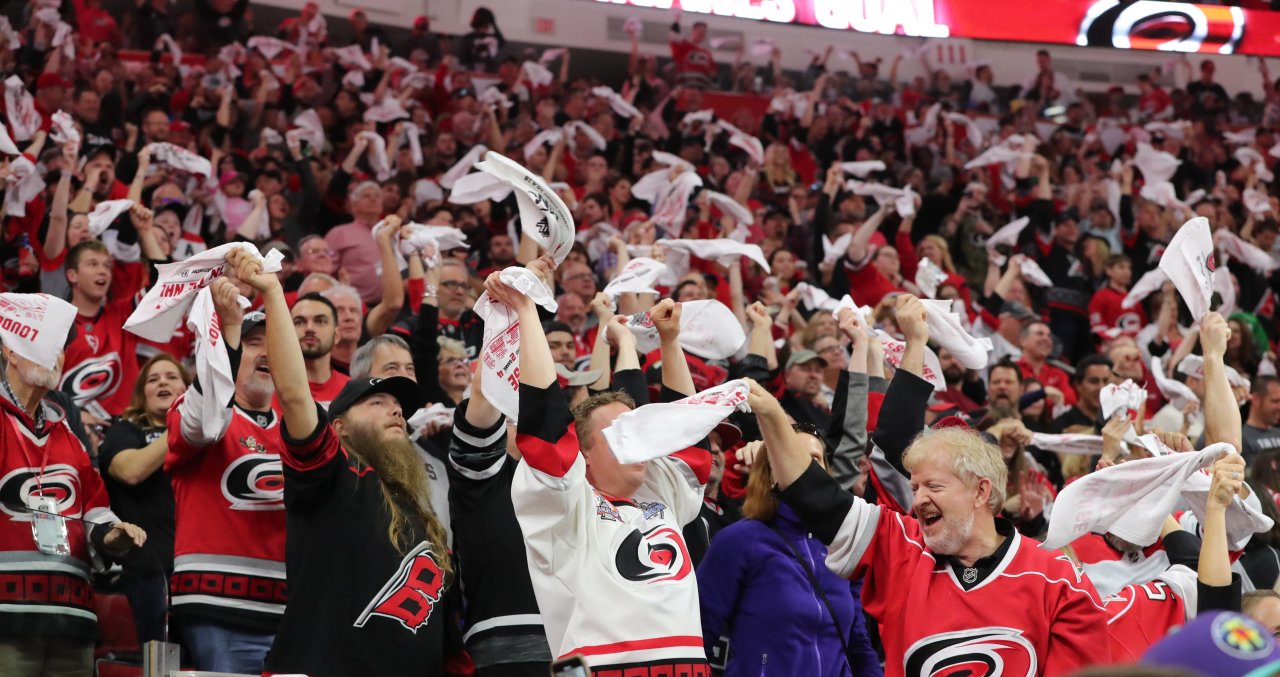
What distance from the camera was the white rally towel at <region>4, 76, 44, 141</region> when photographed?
8.34 meters

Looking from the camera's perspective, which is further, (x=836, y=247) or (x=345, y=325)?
(x=836, y=247)

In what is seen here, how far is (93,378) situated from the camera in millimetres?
5902

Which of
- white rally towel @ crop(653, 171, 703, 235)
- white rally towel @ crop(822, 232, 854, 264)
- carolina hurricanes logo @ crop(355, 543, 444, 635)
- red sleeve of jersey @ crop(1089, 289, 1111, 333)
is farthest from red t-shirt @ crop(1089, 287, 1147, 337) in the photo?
carolina hurricanes logo @ crop(355, 543, 444, 635)

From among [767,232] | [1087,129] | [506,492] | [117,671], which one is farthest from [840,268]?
[1087,129]

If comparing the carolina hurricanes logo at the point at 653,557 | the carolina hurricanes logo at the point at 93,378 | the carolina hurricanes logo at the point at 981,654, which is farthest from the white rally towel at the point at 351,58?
the carolina hurricanes logo at the point at 981,654

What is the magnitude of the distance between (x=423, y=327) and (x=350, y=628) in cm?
215

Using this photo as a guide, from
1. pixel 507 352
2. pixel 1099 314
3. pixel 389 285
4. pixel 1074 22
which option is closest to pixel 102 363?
pixel 389 285

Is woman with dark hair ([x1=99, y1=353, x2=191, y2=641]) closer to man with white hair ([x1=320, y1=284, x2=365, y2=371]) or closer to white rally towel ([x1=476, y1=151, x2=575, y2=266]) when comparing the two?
man with white hair ([x1=320, y1=284, x2=365, y2=371])

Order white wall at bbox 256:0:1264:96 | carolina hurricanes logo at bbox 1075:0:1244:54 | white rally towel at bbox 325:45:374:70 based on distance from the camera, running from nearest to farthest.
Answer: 1. white rally towel at bbox 325:45:374:70
2. white wall at bbox 256:0:1264:96
3. carolina hurricanes logo at bbox 1075:0:1244:54

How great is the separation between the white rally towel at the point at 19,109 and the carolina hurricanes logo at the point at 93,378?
118 inches

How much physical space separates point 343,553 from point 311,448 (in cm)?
28

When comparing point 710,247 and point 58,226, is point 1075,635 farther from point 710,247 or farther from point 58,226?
point 58,226

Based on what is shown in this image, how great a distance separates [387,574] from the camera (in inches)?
143

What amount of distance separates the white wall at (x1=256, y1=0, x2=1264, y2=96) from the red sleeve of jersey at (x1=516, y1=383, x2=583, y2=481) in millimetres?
11774
